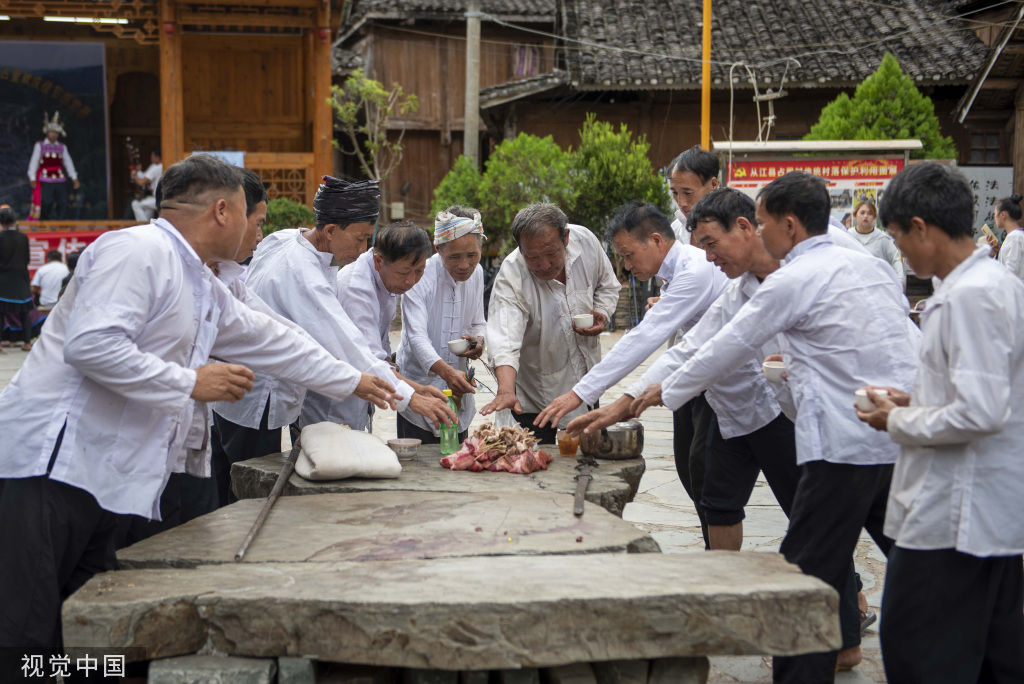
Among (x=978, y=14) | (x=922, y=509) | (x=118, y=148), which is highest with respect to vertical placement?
(x=978, y=14)

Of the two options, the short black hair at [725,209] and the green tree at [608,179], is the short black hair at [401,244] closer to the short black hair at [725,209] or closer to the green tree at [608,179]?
the short black hair at [725,209]

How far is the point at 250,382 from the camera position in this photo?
3.14 meters

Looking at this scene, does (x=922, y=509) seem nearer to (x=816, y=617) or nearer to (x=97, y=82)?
(x=816, y=617)

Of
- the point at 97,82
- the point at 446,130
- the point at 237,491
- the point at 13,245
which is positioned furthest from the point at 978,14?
the point at 237,491

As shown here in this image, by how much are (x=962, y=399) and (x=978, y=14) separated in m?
19.3

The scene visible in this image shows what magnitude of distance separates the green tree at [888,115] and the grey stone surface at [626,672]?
1359cm

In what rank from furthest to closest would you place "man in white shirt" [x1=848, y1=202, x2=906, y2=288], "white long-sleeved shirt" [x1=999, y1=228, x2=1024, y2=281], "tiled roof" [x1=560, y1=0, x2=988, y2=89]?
"tiled roof" [x1=560, y1=0, x2=988, y2=89], "man in white shirt" [x1=848, y1=202, x2=906, y2=288], "white long-sleeved shirt" [x1=999, y1=228, x2=1024, y2=281]

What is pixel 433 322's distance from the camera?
5.39 m

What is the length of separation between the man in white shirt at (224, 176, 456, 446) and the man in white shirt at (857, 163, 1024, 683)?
2.17 m

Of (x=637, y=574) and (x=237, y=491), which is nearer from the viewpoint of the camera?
(x=637, y=574)

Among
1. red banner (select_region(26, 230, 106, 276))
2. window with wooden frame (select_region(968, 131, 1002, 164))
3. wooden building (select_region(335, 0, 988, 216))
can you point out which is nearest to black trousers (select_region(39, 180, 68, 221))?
red banner (select_region(26, 230, 106, 276))

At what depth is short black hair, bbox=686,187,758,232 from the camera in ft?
12.6

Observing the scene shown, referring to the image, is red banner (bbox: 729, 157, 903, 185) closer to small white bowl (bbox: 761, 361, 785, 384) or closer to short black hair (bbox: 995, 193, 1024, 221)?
short black hair (bbox: 995, 193, 1024, 221)

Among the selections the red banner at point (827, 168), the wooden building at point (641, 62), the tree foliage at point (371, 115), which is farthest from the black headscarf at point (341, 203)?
the tree foliage at point (371, 115)
